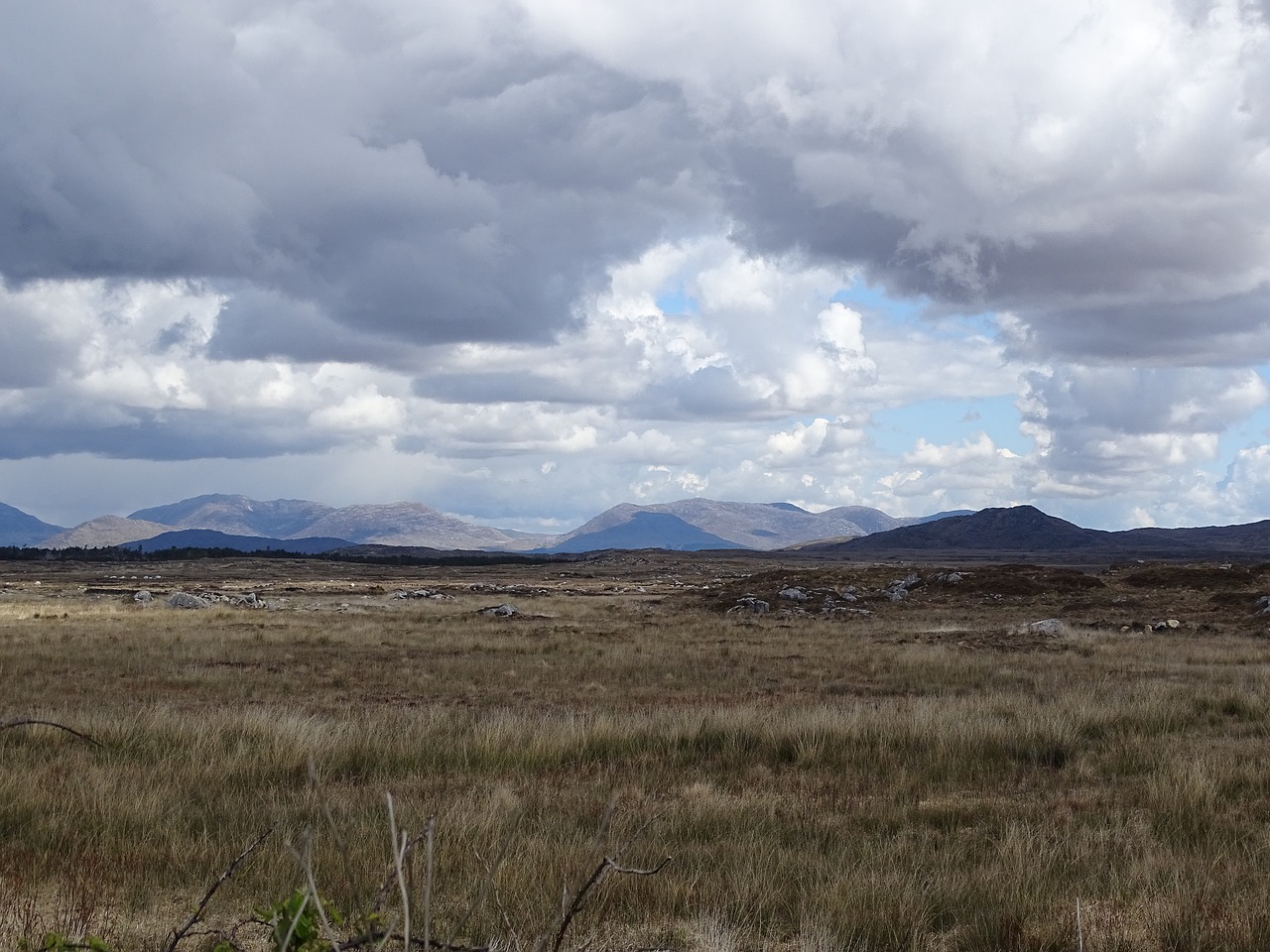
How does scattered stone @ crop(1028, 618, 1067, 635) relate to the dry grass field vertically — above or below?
below

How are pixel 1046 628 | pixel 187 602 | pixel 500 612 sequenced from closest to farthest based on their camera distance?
pixel 1046 628 < pixel 500 612 < pixel 187 602

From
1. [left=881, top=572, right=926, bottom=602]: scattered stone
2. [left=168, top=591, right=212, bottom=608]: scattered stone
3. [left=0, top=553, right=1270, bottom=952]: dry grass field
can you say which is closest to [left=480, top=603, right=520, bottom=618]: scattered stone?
[left=168, top=591, right=212, bottom=608]: scattered stone

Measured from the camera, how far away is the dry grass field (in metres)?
5.15

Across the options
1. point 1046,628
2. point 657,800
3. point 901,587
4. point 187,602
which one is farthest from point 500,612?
point 657,800

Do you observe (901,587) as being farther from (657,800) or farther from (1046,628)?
(657,800)

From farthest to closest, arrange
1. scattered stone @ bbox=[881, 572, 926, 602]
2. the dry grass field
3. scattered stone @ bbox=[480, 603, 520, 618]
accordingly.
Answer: scattered stone @ bbox=[881, 572, 926, 602] < scattered stone @ bbox=[480, 603, 520, 618] < the dry grass field

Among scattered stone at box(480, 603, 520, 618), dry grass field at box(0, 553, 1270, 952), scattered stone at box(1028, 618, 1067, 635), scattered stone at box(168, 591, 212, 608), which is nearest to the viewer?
dry grass field at box(0, 553, 1270, 952)

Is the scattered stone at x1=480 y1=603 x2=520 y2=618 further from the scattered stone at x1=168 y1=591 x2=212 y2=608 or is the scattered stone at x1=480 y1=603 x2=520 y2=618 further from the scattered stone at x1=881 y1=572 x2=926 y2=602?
the scattered stone at x1=881 y1=572 x2=926 y2=602

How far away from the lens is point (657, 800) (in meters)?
8.39

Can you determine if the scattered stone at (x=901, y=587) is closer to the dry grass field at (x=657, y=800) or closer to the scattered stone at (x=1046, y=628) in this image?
the scattered stone at (x=1046, y=628)

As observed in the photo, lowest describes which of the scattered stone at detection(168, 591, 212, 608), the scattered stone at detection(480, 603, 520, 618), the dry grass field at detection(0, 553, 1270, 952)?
the scattered stone at detection(480, 603, 520, 618)

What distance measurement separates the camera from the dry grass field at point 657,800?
203 inches

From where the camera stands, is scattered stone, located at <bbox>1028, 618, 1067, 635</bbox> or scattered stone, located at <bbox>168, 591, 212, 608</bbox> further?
scattered stone, located at <bbox>168, 591, 212, 608</bbox>

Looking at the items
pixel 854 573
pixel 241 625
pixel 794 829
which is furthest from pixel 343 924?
pixel 854 573
